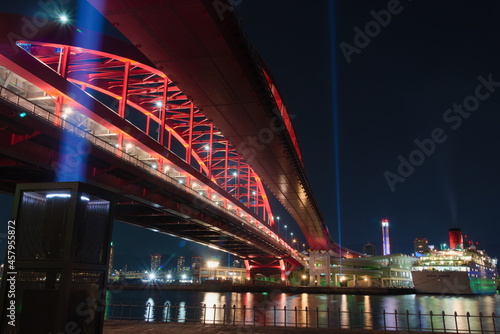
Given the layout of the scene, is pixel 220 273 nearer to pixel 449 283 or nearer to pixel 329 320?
pixel 449 283

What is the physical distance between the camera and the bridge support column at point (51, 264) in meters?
11.4

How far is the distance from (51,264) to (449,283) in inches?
3623

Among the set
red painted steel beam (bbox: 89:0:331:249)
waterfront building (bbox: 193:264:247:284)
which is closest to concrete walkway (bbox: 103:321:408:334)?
red painted steel beam (bbox: 89:0:331:249)

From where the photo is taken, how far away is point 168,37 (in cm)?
2308

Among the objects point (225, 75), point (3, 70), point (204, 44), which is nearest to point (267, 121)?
point (225, 75)

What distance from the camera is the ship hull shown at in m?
87.5

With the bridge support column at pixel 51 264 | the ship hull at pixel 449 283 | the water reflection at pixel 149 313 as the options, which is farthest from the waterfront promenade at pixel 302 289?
the bridge support column at pixel 51 264

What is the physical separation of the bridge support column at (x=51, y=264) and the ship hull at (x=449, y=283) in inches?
3558

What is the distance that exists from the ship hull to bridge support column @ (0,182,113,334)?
90373 millimetres

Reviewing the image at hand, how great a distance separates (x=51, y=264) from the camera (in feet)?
37.6

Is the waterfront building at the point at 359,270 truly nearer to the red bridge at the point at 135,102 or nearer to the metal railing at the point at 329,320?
the red bridge at the point at 135,102

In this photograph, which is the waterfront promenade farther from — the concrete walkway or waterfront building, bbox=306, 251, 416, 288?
the concrete walkway

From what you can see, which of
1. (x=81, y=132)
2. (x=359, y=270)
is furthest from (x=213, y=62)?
(x=359, y=270)

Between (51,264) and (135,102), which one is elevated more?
(135,102)
